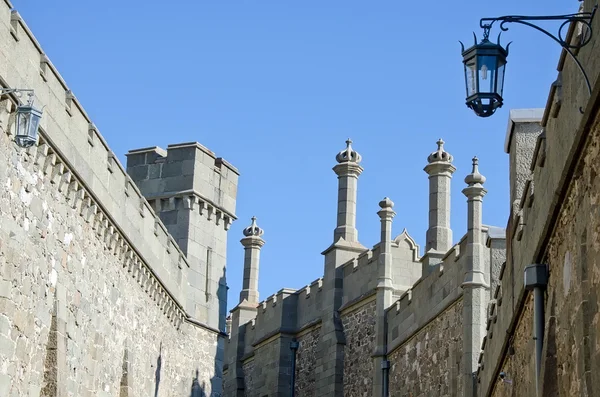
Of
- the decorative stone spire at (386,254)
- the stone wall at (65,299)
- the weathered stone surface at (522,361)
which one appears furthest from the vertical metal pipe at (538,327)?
the decorative stone spire at (386,254)

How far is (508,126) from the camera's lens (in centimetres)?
1361

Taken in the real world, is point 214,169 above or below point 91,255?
above

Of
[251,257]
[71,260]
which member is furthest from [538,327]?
[251,257]

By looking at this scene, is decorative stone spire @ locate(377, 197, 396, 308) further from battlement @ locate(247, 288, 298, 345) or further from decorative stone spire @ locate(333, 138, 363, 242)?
battlement @ locate(247, 288, 298, 345)

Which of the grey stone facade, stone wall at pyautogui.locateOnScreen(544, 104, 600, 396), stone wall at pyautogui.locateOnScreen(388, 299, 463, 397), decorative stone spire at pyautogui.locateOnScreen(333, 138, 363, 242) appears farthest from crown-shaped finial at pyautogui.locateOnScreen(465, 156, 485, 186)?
stone wall at pyautogui.locateOnScreen(544, 104, 600, 396)

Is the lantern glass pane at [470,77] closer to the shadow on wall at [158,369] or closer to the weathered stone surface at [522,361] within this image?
the weathered stone surface at [522,361]

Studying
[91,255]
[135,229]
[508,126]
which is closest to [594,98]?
[508,126]

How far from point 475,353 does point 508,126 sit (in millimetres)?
7819

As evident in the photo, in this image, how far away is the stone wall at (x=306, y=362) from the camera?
31.8 m

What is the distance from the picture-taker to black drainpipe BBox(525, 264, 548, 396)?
1004 centimetres

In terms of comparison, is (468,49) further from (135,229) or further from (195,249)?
(195,249)

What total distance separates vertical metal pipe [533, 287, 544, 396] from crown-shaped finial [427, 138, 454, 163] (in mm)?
16856

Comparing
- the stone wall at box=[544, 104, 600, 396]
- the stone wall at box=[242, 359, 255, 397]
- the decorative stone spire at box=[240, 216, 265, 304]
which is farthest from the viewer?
the decorative stone spire at box=[240, 216, 265, 304]

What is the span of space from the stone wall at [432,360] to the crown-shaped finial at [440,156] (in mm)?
4143
